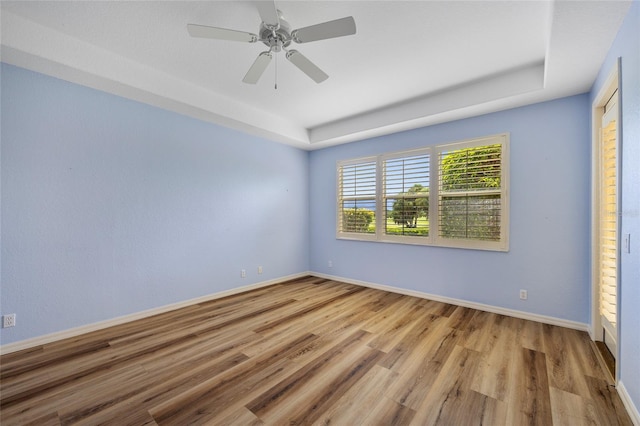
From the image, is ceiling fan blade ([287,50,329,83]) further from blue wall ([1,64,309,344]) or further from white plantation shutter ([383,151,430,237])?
white plantation shutter ([383,151,430,237])

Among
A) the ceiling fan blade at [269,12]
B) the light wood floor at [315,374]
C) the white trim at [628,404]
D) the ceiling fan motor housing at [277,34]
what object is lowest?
the light wood floor at [315,374]

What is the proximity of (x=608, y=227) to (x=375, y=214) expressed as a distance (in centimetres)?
273

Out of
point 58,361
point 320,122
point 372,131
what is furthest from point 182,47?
point 58,361

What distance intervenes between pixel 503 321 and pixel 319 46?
3.65 metres

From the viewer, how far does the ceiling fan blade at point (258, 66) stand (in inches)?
83.7

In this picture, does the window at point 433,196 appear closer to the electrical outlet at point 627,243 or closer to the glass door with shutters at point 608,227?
the glass door with shutters at point 608,227

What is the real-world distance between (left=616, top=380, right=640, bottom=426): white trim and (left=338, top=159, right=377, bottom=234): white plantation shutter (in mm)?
3129

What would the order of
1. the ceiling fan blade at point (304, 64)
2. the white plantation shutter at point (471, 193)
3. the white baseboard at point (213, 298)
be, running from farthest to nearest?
the white plantation shutter at point (471, 193) → the white baseboard at point (213, 298) → the ceiling fan blade at point (304, 64)

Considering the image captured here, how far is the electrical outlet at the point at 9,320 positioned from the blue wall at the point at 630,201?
15.6 ft

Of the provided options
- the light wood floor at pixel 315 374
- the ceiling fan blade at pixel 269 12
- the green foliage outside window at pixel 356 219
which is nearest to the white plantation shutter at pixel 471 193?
the light wood floor at pixel 315 374

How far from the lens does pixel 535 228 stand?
307cm

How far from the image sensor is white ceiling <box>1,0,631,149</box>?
78.5 inches

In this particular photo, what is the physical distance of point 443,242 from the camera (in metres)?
3.72

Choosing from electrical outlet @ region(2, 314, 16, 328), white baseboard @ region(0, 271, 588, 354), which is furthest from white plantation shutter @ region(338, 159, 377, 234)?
electrical outlet @ region(2, 314, 16, 328)
